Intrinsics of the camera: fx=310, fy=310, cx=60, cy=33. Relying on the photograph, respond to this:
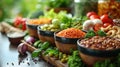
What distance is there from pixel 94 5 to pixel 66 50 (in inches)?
36.2

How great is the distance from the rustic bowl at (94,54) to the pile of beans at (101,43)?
0.07 feet

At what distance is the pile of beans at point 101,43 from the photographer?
143cm

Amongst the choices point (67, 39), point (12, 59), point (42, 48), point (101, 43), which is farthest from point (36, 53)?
point (101, 43)

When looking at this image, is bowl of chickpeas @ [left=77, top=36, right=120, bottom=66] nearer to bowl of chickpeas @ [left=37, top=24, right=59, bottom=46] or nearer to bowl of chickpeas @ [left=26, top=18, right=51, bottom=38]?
bowl of chickpeas @ [left=37, top=24, right=59, bottom=46]

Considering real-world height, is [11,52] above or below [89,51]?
below

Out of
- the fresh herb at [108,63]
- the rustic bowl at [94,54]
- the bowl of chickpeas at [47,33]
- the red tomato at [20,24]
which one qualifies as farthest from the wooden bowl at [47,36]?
the red tomato at [20,24]

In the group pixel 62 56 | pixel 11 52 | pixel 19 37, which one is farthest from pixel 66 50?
pixel 19 37

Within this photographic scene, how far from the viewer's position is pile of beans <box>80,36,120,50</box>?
143 centimetres

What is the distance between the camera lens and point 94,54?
1414 millimetres

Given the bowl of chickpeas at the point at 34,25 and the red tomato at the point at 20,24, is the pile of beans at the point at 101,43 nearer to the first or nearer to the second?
the bowl of chickpeas at the point at 34,25

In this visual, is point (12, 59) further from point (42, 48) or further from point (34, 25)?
point (34, 25)

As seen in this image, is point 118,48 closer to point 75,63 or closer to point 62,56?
point 75,63

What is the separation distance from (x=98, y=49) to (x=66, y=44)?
0.28m

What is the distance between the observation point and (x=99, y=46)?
Answer: 1429 mm
